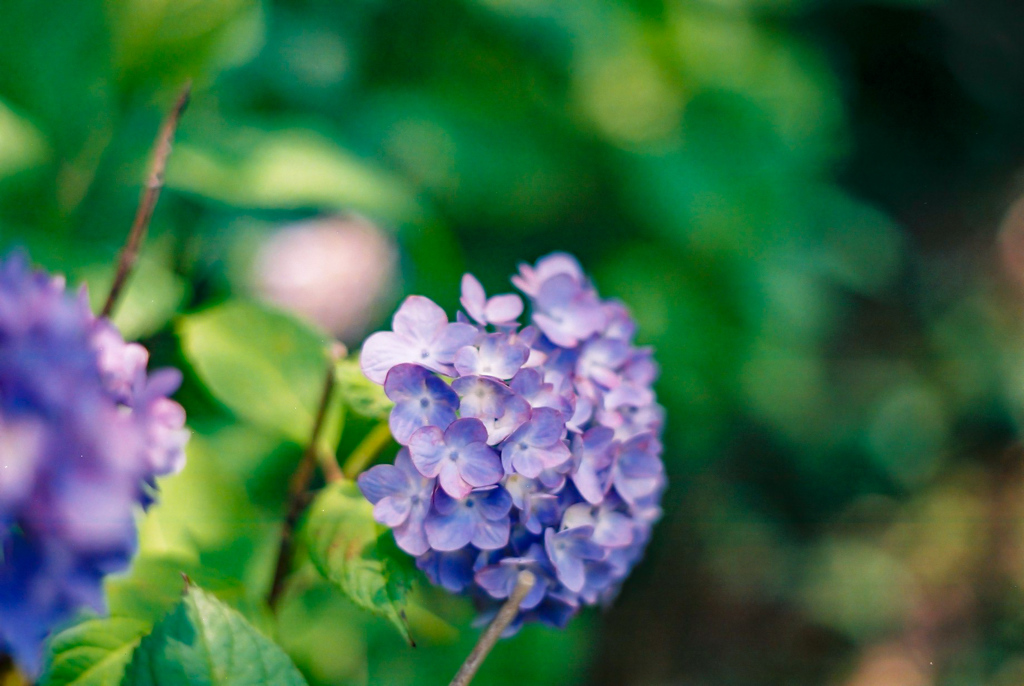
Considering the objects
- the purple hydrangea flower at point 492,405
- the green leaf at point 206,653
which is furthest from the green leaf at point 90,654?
the purple hydrangea flower at point 492,405

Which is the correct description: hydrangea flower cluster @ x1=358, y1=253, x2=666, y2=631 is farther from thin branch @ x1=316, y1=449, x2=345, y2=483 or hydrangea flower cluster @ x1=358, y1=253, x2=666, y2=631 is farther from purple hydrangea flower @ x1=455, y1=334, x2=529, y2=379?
thin branch @ x1=316, y1=449, x2=345, y2=483

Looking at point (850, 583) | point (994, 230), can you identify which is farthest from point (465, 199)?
point (994, 230)

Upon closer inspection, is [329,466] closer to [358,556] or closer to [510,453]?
[358,556]

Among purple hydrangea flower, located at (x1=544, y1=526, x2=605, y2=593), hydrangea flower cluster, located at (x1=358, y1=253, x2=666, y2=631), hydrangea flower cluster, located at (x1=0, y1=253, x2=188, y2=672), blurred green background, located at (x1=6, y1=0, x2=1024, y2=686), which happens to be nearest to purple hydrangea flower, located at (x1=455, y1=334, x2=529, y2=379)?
hydrangea flower cluster, located at (x1=358, y1=253, x2=666, y2=631)

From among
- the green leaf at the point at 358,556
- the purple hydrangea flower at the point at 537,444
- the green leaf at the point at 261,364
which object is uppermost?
the purple hydrangea flower at the point at 537,444

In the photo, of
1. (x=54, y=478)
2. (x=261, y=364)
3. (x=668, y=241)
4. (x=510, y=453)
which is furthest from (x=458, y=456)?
(x=668, y=241)

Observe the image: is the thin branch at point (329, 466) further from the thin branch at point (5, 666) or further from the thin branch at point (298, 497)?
the thin branch at point (5, 666)
